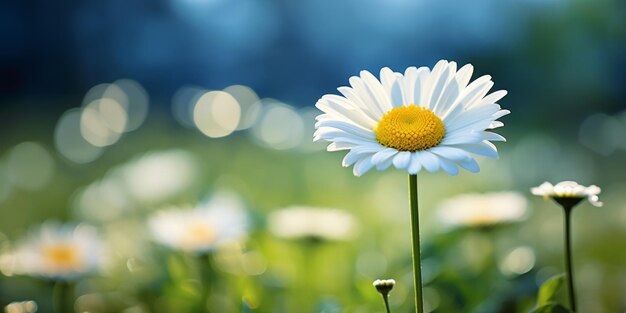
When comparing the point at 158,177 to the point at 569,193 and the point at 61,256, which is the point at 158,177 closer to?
the point at 61,256

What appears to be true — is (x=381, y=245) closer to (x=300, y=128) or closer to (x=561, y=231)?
(x=561, y=231)

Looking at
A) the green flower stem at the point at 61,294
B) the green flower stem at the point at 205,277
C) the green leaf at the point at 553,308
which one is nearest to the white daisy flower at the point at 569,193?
the green leaf at the point at 553,308

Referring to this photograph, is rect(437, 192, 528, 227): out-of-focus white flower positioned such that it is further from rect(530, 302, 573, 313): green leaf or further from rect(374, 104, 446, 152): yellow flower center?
rect(374, 104, 446, 152): yellow flower center

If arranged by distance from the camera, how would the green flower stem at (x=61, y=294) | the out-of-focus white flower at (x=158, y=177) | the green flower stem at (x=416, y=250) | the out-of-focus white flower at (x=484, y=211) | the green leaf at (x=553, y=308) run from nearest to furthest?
the green flower stem at (x=416, y=250), the green leaf at (x=553, y=308), the green flower stem at (x=61, y=294), the out-of-focus white flower at (x=484, y=211), the out-of-focus white flower at (x=158, y=177)

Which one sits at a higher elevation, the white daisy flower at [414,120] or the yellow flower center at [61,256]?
the white daisy flower at [414,120]

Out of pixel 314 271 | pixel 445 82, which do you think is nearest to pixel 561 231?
pixel 314 271

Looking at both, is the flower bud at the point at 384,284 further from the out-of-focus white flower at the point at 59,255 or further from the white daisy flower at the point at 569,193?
the out-of-focus white flower at the point at 59,255

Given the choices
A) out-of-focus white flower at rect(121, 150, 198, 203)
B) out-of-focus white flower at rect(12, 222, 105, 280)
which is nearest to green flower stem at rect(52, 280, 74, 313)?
out-of-focus white flower at rect(12, 222, 105, 280)
